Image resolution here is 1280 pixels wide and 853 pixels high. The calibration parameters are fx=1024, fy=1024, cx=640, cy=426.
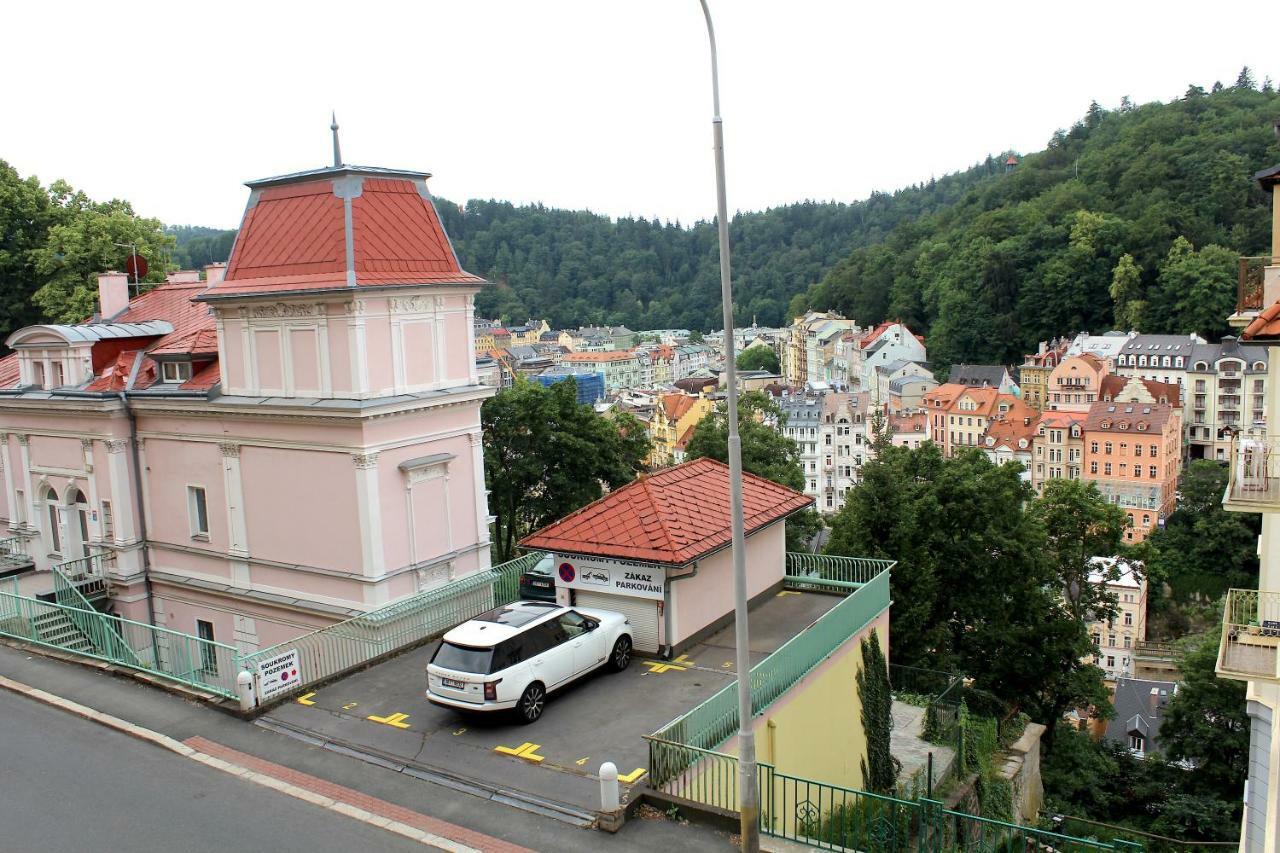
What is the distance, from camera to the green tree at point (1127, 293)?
12625cm

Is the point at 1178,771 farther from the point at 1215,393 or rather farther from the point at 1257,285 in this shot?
the point at 1215,393

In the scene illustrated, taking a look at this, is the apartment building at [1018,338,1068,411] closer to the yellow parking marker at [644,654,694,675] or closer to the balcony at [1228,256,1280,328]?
the balcony at [1228,256,1280,328]

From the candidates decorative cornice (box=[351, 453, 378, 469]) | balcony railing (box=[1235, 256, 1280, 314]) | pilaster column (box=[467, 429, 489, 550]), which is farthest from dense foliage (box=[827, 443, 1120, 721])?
decorative cornice (box=[351, 453, 378, 469])

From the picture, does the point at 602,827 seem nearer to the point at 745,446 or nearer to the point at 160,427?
the point at 160,427

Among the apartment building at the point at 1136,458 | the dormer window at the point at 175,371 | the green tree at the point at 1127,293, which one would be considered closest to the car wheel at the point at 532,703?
the dormer window at the point at 175,371

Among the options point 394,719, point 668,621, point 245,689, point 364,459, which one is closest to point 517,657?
point 394,719

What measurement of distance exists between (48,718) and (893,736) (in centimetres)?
1574

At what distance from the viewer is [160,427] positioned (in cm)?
2488

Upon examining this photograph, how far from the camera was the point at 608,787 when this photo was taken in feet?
39.5

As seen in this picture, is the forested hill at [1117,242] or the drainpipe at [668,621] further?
the forested hill at [1117,242]

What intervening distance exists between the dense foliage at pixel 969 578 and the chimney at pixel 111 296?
23.2m

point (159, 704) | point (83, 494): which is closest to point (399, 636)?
point (159, 704)

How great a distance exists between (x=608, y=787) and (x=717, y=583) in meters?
6.74

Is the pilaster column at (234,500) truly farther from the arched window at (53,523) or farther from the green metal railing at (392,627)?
the arched window at (53,523)
